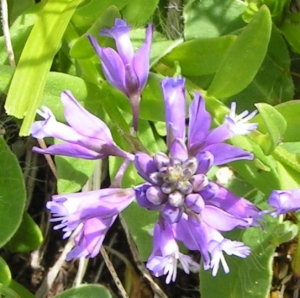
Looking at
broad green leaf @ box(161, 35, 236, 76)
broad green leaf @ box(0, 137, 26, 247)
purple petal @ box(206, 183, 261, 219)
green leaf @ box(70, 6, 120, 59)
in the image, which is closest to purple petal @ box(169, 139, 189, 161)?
purple petal @ box(206, 183, 261, 219)

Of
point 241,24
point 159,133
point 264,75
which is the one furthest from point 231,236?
point 241,24

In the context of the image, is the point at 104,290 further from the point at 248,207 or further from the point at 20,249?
the point at 248,207

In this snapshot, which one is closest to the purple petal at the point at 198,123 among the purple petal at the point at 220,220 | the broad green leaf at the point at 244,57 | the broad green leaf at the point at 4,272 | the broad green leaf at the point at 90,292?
the purple petal at the point at 220,220

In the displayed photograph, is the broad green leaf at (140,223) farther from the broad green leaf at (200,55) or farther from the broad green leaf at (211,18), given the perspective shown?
the broad green leaf at (211,18)

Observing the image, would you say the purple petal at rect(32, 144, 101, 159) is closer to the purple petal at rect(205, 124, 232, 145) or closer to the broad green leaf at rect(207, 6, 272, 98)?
the purple petal at rect(205, 124, 232, 145)

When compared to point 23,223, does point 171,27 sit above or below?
above

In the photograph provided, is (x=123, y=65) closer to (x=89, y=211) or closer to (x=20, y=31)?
(x=89, y=211)

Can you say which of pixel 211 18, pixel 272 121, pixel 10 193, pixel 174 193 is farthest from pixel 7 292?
pixel 211 18
